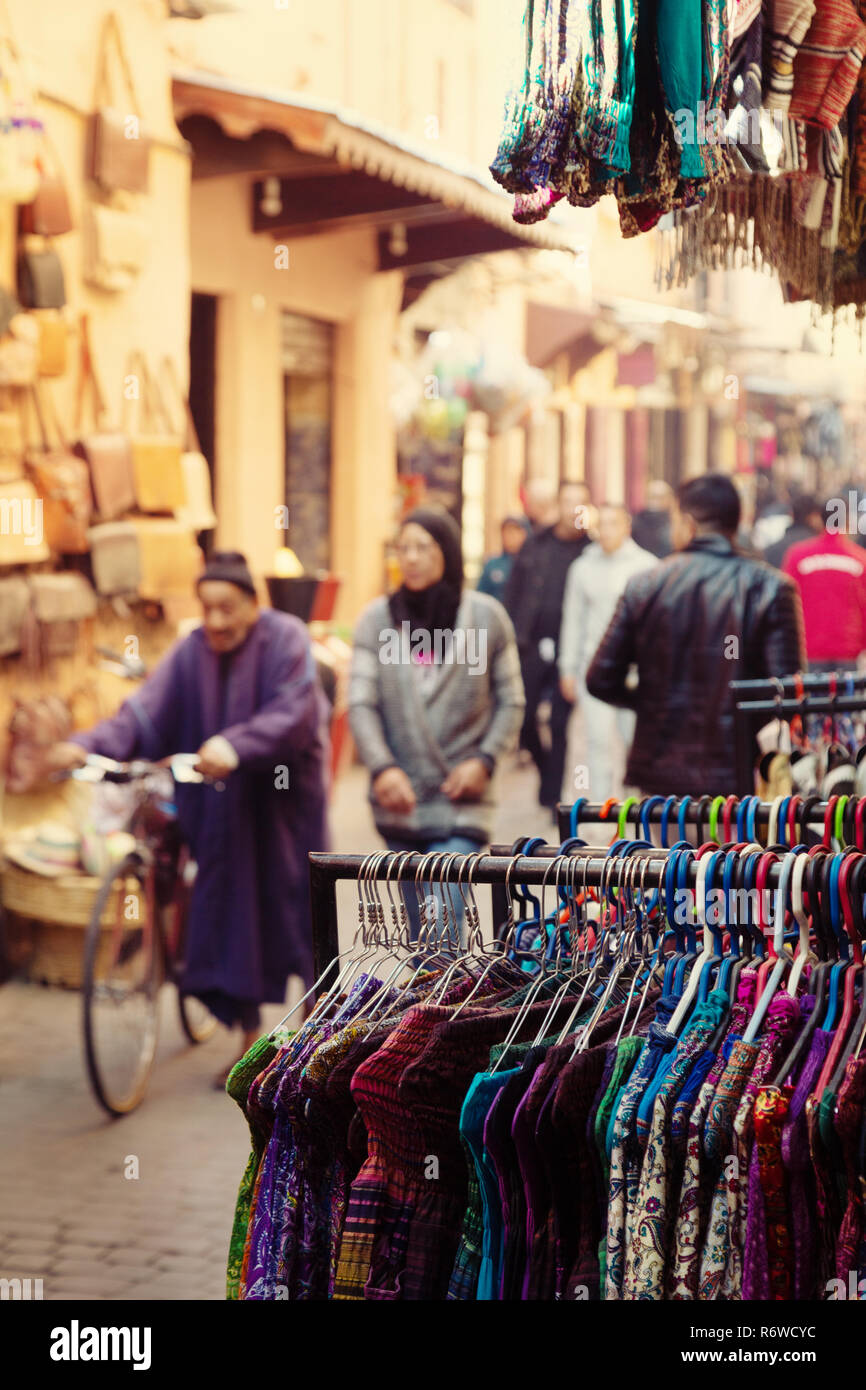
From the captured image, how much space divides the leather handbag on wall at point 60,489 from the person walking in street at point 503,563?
15.2 ft

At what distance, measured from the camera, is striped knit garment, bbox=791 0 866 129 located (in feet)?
8.80

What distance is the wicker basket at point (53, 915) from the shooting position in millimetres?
7293

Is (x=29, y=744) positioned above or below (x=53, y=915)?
above

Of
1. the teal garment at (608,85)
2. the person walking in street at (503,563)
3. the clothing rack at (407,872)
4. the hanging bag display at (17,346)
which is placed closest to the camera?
the teal garment at (608,85)

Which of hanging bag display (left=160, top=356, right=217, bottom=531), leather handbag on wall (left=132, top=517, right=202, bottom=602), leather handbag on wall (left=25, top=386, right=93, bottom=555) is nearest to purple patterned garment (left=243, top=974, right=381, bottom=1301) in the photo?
leather handbag on wall (left=25, top=386, right=93, bottom=555)

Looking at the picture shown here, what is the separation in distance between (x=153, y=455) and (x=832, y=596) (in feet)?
12.2

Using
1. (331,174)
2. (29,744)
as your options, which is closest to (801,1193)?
(29,744)

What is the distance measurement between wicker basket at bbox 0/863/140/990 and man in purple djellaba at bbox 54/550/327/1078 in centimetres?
111

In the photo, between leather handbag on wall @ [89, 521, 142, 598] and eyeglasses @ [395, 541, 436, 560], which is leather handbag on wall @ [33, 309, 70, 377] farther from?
eyeglasses @ [395, 541, 436, 560]

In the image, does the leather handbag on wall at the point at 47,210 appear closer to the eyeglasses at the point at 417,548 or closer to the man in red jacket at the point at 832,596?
→ the eyeglasses at the point at 417,548

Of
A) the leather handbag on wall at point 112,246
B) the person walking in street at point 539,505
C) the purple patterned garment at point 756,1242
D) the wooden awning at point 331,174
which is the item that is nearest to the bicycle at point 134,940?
the leather handbag on wall at point 112,246

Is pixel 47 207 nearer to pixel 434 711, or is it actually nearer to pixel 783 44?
pixel 434 711

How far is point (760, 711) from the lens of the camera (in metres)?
4.34

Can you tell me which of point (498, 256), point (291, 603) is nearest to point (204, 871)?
point (291, 603)
